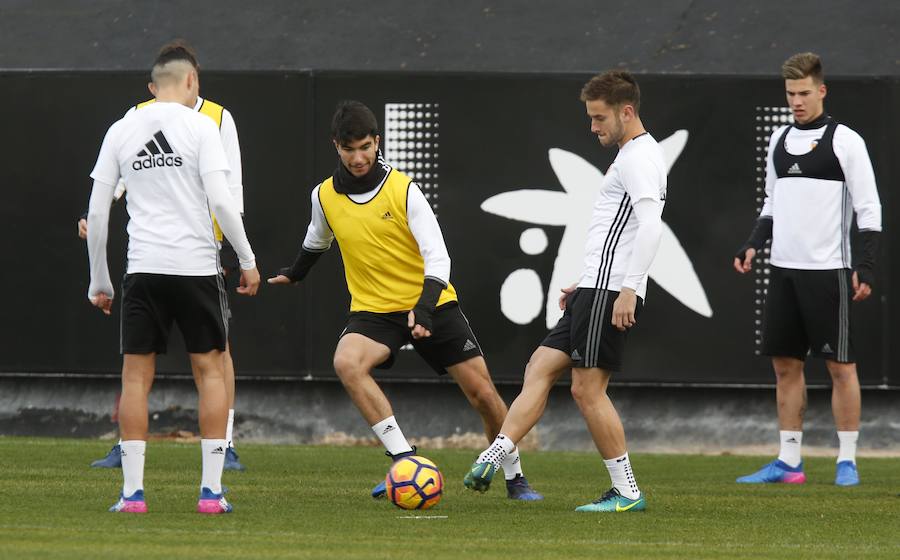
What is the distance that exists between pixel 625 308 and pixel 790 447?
2.70m

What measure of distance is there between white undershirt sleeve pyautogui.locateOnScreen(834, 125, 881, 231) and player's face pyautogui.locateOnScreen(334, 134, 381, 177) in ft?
9.63

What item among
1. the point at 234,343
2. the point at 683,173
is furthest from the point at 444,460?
the point at 683,173

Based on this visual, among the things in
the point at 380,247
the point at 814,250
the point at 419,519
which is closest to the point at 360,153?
the point at 380,247

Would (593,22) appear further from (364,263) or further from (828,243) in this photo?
(364,263)

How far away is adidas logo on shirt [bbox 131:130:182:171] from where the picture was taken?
22.1 ft

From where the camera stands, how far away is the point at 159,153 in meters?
6.76

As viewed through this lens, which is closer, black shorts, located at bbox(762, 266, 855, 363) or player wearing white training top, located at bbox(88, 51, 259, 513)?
player wearing white training top, located at bbox(88, 51, 259, 513)

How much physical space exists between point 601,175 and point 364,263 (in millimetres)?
3895

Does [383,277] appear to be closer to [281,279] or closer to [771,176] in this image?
[281,279]

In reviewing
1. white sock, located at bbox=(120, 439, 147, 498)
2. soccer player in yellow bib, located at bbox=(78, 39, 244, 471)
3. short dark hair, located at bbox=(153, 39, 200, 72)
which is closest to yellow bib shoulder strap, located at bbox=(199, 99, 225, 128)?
soccer player in yellow bib, located at bbox=(78, 39, 244, 471)

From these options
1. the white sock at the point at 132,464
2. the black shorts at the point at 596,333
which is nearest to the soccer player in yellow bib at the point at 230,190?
the white sock at the point at 132,464

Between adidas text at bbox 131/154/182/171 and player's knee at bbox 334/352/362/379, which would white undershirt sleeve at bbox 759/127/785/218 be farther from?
adidas text at bbox 131/154/182/171

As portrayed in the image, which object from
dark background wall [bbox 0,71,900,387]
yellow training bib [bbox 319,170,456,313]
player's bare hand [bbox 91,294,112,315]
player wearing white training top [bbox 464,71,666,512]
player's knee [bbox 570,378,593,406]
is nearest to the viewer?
player's bare hand [bbox 91,294,112,315]

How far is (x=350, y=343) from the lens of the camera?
7691 millimetres
